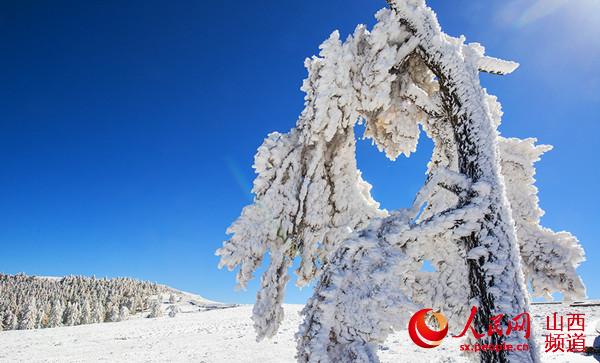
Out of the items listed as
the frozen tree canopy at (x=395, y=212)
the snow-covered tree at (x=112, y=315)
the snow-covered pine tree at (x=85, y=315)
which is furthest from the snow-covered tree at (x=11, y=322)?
the frozen tree canopy at (x=395, y=212)

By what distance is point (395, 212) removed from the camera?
2.97 metres

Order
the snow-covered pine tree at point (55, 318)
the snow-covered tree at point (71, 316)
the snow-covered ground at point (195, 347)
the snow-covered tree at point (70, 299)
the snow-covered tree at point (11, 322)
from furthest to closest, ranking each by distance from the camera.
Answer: the snow-covered tree at point (70, 299) → the snow-covered tree at point (71, 316) → the snow-covered pine tree at point (55, 318) → the snow-covered tree at point (11, 322) → the snow-covered ground at point (195, 347)

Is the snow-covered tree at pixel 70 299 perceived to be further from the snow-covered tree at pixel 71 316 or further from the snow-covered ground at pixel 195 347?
the snow-covered ground at pixel 195 347

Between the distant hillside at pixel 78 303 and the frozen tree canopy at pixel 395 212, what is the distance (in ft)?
218

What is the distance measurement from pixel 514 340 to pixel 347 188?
2.40 metres

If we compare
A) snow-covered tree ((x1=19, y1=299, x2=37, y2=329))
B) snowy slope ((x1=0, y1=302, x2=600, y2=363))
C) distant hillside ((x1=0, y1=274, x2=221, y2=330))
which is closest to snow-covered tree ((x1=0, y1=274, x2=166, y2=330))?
distant hillside ((x1=0, y1=274, x2=221, y2=330))

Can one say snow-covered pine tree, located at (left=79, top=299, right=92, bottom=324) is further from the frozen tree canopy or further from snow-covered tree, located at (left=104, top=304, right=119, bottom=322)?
the frozen tree canopy

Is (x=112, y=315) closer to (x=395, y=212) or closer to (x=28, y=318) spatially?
(x=28, y=318)

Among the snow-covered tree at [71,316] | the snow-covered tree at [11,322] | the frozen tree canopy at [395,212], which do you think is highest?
the frozen tree canopy at [395,212]

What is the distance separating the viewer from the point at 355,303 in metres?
2.50

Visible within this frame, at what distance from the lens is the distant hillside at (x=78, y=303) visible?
71.0 metres

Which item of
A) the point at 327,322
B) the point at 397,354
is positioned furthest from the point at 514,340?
the point at 397,354

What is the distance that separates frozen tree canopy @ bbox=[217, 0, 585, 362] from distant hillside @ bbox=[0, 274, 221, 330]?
66.4 metres

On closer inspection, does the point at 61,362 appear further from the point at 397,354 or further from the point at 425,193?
the point at 425,193
